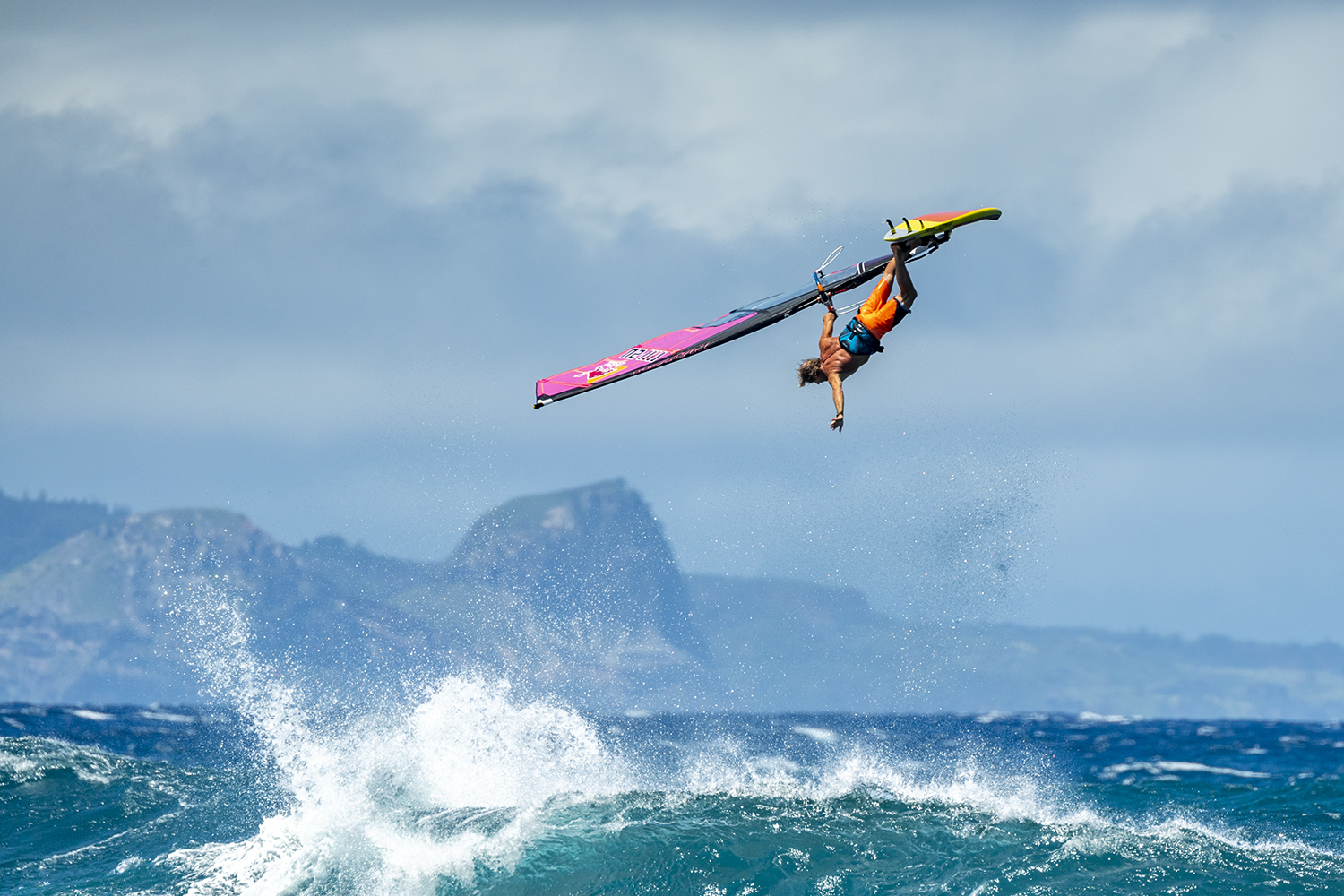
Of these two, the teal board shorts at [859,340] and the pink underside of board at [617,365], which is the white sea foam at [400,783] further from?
the teal board shorts at [859,340]

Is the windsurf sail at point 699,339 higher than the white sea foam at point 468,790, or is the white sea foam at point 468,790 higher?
the windsurf sail at point 699,339

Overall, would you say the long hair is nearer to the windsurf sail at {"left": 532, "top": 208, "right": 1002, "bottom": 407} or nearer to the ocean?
the windsurf sail at {"left": 532, "top": 208, "right": 1002, "bottom": 407}

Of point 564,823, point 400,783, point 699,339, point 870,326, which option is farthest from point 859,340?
point 400,783

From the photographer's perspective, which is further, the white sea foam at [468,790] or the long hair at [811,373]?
the white sea foam at [468,790]

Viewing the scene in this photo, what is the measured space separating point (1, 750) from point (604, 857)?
13682mm

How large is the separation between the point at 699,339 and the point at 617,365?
0.91 m

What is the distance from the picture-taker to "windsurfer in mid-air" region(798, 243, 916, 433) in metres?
12.5

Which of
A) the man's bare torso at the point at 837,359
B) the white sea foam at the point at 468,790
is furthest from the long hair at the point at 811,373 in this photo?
the white sea foam at the point at 468,790

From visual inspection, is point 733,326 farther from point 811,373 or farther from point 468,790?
point 468,790

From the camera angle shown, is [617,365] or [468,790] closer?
[617,365]

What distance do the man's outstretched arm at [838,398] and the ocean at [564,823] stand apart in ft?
19.7

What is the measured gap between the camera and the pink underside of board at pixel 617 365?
41.5 feet

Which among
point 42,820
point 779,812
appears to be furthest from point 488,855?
point 42,820

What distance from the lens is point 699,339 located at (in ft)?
42.4
